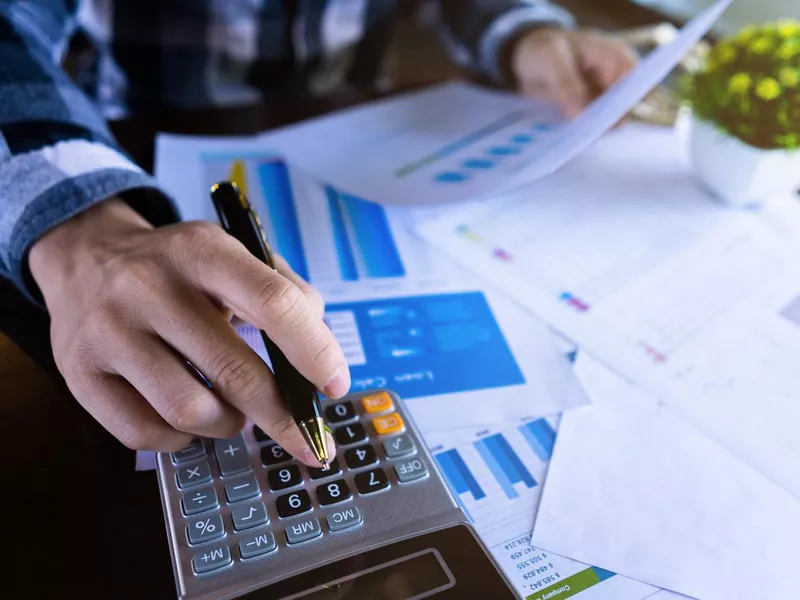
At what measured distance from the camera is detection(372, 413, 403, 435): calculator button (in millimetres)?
336

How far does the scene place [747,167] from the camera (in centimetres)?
56

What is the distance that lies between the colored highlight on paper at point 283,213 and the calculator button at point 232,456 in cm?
15

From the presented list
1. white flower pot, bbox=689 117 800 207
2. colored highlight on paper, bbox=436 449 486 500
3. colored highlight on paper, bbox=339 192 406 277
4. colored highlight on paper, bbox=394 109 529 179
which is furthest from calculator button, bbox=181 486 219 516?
white flower pot, bbox=689 117 800 207

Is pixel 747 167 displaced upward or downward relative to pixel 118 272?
upward

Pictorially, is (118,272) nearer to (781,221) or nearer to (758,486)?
(758,486)

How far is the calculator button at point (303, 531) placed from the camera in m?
0.28

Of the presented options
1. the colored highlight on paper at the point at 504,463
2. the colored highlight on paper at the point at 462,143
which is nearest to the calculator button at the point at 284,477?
the colored highlight on paper at the point at 504,463

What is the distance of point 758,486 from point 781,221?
1.04ft

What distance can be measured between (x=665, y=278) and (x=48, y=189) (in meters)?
0.43

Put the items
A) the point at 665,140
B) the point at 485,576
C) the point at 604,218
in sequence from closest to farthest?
1. the point at 485,576
2. the point at 604,218
3. the point at 665,140

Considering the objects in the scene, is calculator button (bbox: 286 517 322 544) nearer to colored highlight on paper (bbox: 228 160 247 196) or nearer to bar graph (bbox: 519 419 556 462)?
bar graph (bbox: 519 419 556 462)

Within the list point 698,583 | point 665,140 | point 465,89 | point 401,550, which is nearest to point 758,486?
point 698,583

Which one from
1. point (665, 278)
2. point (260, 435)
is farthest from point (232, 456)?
point (665, 278)

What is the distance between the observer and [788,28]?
0.55 metres
